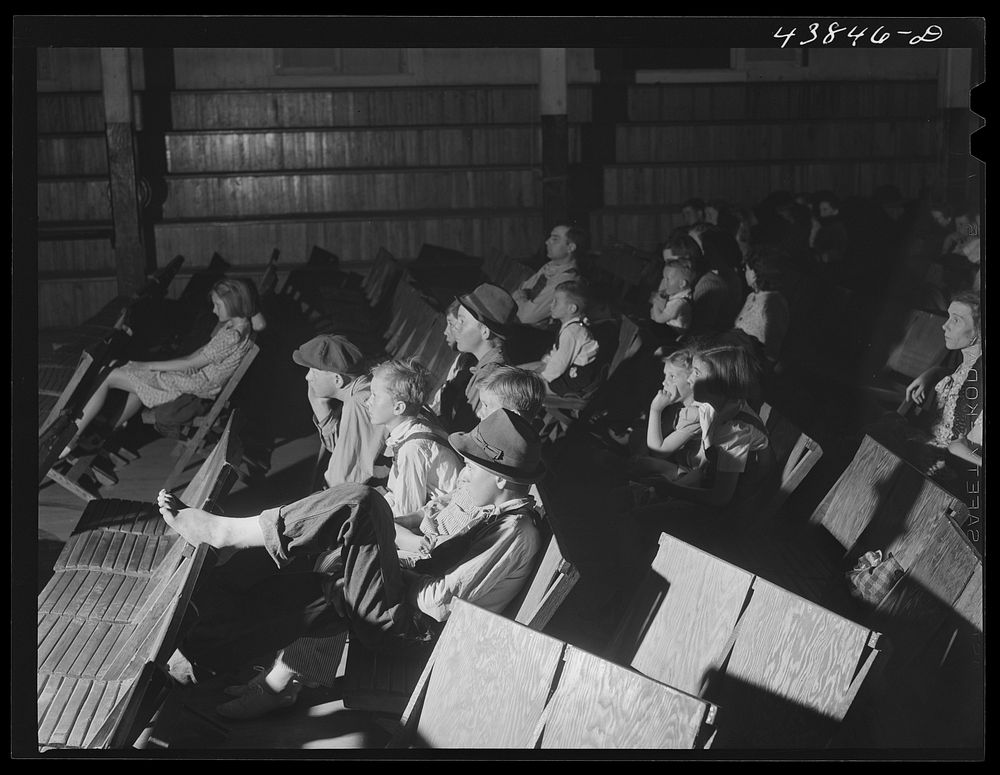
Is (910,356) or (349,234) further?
(349,234)

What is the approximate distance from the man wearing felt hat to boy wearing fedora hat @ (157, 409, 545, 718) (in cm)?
102

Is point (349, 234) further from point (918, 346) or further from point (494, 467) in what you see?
point (494, 467)

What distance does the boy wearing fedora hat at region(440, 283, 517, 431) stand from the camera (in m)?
5.11

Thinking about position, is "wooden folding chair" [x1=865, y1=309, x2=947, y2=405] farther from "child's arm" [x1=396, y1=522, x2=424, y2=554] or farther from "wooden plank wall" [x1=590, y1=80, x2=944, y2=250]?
"wooden plank wall" [x1=590, y1=80, x2=944, y2=250]

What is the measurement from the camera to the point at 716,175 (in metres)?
10.7

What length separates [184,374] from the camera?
241 inches

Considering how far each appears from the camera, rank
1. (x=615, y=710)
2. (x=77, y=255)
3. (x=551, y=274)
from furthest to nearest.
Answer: (x=77, y=255), (x=551, y=274), (x=615, y=710)

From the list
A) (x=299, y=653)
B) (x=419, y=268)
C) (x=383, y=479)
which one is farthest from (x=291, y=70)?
(x=299, y=653)

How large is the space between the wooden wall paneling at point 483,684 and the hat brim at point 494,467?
443mm

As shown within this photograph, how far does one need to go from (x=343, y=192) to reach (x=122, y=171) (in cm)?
197

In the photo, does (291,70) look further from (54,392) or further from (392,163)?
(54,392)

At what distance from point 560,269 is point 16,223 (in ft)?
15.1

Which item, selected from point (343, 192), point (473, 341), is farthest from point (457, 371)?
point (343, 192)

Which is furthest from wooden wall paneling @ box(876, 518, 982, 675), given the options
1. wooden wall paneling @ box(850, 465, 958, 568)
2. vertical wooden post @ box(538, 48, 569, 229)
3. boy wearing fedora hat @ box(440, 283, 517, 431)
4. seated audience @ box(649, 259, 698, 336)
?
vertical wooden post @ box(538, 48, 569, 229)
